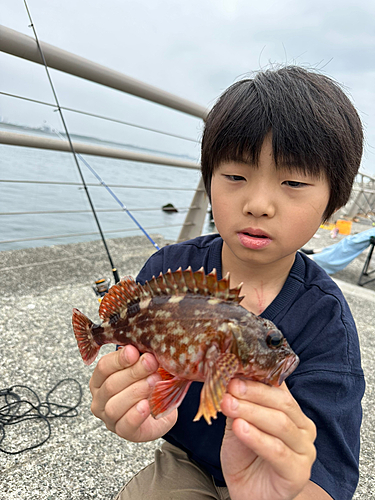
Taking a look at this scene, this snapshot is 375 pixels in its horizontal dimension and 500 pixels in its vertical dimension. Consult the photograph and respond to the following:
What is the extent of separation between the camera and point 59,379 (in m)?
2.58

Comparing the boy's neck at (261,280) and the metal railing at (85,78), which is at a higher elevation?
the metal railing at (85,78)

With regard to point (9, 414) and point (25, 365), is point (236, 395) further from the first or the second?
point (25, 365)

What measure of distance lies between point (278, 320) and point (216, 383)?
68cm

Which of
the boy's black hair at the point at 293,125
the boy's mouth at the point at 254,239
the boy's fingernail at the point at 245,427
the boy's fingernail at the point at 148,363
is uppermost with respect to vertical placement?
the boy's black hair at the point at 293,125

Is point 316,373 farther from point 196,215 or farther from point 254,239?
point 196,215

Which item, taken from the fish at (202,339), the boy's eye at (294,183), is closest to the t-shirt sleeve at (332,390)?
the fish at (202,339)

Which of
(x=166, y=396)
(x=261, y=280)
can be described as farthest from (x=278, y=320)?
(x=166, y=396)

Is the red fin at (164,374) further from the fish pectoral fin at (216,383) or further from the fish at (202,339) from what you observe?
the fish pectoral fin at (216,383)

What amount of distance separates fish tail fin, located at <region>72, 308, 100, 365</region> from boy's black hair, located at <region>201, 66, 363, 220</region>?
2.82 ft

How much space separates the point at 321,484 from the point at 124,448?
4.10 feet

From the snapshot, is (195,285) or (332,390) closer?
(195,285)

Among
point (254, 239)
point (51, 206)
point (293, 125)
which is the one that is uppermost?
point (293, 125)

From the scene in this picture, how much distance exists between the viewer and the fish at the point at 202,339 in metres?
1.07

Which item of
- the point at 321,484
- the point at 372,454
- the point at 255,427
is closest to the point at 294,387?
the point at 321,484
